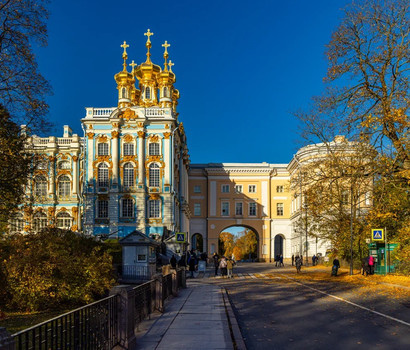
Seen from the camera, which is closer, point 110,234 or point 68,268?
point 68,268

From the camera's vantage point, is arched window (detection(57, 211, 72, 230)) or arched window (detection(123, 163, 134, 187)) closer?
arched window (detection(123, 163, 134, 187))

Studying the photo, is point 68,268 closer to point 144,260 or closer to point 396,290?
point 144,260

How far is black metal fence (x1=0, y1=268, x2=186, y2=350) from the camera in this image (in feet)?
18.9

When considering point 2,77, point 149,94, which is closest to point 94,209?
point 149,94

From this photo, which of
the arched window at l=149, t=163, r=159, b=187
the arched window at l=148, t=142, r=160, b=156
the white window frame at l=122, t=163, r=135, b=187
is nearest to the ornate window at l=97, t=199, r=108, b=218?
the white window frame at l=122, t=163, r=135, b=187

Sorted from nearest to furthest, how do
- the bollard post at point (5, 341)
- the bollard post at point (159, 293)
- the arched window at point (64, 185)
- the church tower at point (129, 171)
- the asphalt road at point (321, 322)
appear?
the bollard post at point (5, 341), the asphalt road at point (321, 322), the bollard post at point (159, 293), the church tower at point (129, 171), the arched window at point (64, 185)

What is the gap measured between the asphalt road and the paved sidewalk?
63cm

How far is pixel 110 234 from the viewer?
5731cm

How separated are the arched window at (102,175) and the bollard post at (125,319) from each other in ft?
171

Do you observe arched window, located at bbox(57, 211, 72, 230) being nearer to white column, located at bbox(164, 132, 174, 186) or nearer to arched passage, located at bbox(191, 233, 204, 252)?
white column, located at bbox(164, 132, 174, 186)

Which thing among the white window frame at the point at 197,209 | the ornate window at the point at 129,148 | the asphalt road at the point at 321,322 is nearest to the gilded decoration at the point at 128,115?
the ornate window at the point at 129,148

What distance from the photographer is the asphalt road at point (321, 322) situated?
10.7 m

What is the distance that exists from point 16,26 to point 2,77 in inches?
85.3

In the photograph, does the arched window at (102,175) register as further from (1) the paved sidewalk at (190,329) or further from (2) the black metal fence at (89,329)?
(2) the black metal fence at (89,329)
